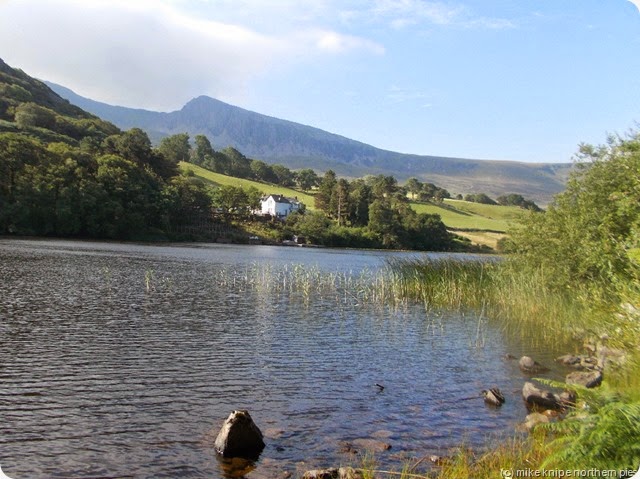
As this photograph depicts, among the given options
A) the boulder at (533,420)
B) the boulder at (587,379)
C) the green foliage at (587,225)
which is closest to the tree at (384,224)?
the green foliage at (587,225)

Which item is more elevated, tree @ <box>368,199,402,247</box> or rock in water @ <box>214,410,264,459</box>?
tree @ <box>368,199,402,247</box>

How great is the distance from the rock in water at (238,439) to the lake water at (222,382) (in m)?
0.28

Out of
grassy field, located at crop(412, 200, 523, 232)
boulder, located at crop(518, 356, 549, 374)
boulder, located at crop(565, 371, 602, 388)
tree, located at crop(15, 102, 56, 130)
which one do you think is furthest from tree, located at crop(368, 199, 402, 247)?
boulder, located at crop(565, 371, 602, 388)

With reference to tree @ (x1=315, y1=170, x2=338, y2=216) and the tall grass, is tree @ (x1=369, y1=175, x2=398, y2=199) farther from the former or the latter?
the tall grass

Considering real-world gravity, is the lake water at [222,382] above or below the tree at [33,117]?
below

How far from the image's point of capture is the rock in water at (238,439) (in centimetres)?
1021

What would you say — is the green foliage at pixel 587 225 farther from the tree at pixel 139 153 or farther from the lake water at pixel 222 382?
the tree at pixel 139 153

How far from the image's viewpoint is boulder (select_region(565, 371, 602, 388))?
1497cm

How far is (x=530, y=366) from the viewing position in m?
18.2

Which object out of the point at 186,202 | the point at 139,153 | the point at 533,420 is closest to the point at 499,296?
the point at 533,420

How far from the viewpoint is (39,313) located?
939 inches

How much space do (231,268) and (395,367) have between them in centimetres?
3887

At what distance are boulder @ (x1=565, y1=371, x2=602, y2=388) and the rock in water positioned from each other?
→ 9680 millimetres

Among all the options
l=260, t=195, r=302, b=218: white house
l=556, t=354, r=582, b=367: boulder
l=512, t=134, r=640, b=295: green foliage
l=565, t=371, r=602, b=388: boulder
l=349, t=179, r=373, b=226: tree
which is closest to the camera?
l=565, t=371, r=602, b=388: boulder
